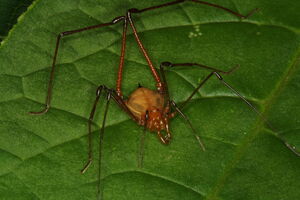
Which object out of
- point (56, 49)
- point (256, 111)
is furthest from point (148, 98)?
point (256, 111)

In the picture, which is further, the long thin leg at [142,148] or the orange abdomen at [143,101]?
the orange abdomen at [143,101]

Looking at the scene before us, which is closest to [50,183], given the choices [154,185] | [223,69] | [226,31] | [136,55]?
[154,185]

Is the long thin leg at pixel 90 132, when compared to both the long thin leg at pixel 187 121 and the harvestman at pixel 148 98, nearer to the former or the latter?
the harvestman at pixel 148 98

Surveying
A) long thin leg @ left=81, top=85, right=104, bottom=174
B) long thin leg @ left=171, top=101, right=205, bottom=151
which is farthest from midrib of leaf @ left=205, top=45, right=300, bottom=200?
long thin leg @ left=81, top=85, right=104, bottom=174

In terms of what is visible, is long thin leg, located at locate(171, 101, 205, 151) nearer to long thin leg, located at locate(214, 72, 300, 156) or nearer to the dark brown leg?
the dark brown leg

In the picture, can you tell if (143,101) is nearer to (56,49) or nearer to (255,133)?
(56,49)

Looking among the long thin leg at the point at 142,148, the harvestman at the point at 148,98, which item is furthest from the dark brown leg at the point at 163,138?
the long thin leg at the point at 142,148

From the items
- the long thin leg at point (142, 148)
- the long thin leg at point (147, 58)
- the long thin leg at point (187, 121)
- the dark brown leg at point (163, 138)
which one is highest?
the long thin leg at point (147, 58)

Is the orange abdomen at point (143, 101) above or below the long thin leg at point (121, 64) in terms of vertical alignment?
below

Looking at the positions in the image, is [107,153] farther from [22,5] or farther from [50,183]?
[22,5]
